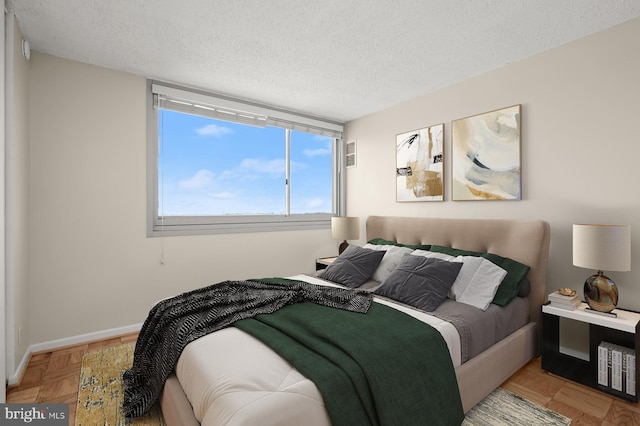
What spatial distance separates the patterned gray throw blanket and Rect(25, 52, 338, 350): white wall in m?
1.07

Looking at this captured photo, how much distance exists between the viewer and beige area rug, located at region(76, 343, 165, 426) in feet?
5.90

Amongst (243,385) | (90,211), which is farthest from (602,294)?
(90,211)

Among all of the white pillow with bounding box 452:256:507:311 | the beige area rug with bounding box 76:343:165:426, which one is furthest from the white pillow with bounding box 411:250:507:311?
the beige area rug with bounding box 76:343:165:426

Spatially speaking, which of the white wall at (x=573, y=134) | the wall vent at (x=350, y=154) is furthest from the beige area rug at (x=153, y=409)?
the wall vent at (x=350, y=154)

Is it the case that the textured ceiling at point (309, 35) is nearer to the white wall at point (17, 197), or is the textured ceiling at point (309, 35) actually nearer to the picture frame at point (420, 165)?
the white wall at point (17, 197)

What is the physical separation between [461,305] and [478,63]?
83.4 inches

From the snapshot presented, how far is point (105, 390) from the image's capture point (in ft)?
6.88

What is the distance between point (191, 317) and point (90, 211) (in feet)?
5.90

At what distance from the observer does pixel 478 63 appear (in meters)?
2.79

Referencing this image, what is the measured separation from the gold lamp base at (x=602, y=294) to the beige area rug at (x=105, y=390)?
2.86 meters

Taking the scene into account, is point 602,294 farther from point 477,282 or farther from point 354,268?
point 354,268

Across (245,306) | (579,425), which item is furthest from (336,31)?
(579,425)

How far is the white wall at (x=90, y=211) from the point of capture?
2684 mm

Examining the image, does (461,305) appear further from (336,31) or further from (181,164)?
(181,164)
